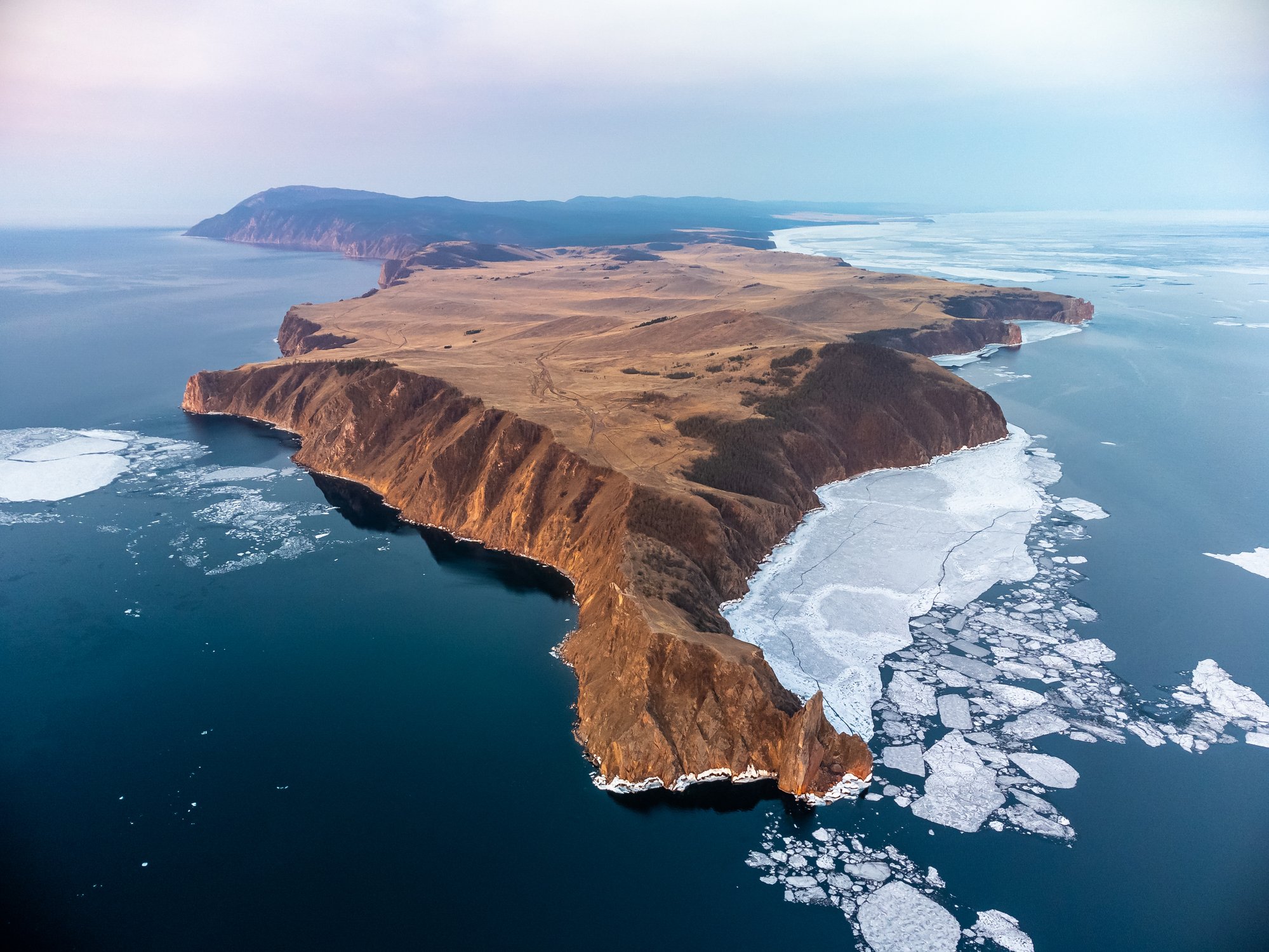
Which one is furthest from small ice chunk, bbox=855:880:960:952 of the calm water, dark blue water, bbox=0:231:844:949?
dark blue water, bbox=0:231:844:949

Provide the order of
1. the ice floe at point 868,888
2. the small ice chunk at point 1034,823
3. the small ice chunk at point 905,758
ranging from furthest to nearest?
the small ice chunk at point 905,758 → the small ice chunk at point 1034,823 → the ice floe at point 868,888

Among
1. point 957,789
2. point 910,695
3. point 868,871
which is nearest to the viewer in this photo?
point 868,871

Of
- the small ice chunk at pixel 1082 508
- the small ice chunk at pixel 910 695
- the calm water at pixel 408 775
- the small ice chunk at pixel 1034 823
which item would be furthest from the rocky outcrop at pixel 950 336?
the small ice chunk at pixel 1034 823

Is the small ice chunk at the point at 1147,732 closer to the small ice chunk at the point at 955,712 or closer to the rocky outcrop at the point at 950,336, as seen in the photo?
the small ice chunk at the point at 955,712

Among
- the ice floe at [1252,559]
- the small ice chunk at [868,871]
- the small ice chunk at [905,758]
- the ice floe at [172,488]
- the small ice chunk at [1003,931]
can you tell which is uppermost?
the ice floe at [172,488]

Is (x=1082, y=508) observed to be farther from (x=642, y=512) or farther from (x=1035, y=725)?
(x=642, y=512)

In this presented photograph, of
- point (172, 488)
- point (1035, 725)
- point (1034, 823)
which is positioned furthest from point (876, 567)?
point (172, 488)

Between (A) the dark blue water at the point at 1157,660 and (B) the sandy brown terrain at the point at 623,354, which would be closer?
(A) the dark blue water at the point at 1157,660
